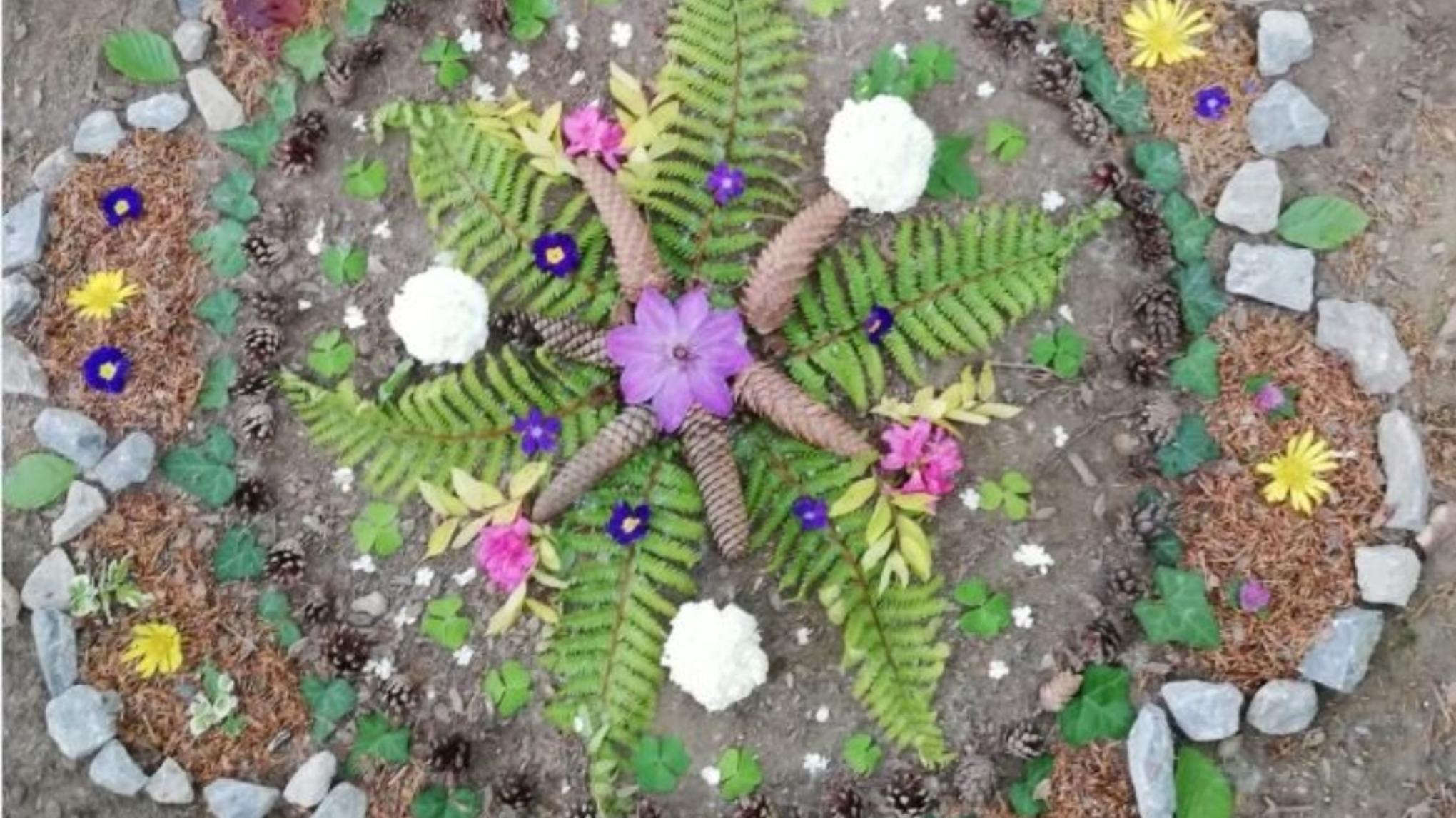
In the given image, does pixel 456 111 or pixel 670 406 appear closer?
pixel 670 406

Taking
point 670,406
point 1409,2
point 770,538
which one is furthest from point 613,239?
point 1409,2

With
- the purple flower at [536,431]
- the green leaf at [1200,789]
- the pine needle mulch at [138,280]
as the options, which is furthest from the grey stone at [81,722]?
the green leaf at [1200,789]

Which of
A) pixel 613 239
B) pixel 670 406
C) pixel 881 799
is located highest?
pixel 613 239

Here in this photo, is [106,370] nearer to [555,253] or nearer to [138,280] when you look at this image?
[138,280]

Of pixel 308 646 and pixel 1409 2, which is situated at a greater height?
pixel 1409 2

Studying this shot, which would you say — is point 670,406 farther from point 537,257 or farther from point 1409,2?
point 1409,2

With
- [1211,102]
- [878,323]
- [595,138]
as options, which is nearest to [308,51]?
[595,138]
